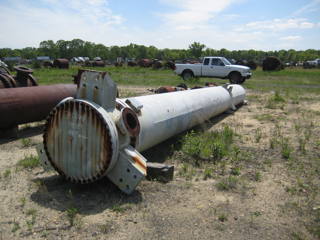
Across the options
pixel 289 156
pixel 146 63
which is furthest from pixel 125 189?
pixel 146 63

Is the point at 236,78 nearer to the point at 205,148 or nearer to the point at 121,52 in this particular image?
the point at 205,148

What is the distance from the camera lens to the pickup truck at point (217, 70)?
18.0 metres

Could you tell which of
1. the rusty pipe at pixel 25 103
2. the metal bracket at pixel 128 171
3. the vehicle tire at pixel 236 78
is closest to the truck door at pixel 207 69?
the vehicle tire at pixel 236 78

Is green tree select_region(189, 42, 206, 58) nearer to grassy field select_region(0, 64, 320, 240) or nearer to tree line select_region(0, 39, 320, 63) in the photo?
tree line select_region(0, 39, 320, 63)

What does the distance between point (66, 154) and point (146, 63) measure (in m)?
38.7

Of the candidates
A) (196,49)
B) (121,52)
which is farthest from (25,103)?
(121,52)

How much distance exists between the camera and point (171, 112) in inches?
179

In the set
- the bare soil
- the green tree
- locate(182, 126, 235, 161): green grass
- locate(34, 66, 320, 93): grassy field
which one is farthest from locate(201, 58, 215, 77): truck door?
the green tree

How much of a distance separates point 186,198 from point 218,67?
16.0m

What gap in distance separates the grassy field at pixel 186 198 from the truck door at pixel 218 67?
13489 mm

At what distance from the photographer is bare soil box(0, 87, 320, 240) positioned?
2.71 m

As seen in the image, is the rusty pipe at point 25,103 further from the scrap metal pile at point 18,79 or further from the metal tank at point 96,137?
the metal tank at point 96,137

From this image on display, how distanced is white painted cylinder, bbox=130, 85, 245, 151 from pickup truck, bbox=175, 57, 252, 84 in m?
11.5

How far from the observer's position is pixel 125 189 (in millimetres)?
3254
